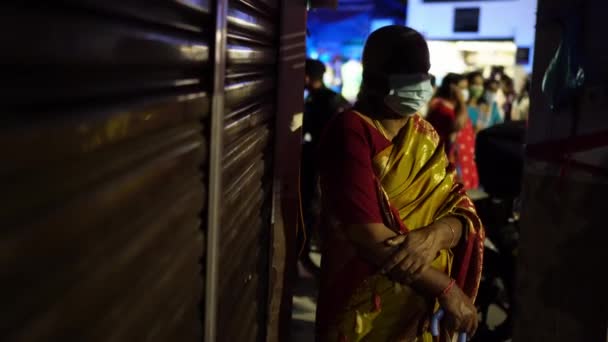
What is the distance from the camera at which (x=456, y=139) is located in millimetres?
6824

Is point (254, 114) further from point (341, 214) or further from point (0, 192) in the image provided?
point (0, 192)

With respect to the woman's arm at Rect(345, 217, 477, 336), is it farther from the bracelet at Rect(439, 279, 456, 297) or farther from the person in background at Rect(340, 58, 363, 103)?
the person in background at Rect(340, 58, 363, 103)

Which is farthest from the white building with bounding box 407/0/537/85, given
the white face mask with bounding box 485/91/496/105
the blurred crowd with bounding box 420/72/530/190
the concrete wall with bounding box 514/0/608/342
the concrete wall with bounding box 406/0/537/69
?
the concrete wall with bounding box 514/0/608/342

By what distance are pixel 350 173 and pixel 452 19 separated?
25.0m

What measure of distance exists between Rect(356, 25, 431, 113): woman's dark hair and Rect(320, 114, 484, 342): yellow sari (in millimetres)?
113

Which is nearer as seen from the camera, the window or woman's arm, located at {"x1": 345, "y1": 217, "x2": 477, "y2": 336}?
woman's arm, located at {"x1": 345, "y1": 217, "x2": 477, "y2": 336}

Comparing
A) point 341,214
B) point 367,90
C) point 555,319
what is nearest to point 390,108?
point 367,90

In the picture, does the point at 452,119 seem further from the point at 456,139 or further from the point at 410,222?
the point at 410,222

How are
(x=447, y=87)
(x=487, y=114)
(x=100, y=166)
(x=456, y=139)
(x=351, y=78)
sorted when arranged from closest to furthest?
1. (x=100, y=166)
2. (x=447, y=87)
3. (x=456, y=139)
4. (x=487, y=114)
5. (x=351, y=78)

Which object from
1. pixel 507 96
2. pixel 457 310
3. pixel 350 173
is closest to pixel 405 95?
pixel 350 173

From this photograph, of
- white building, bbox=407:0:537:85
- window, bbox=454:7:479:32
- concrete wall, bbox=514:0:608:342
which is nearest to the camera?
concrete wall, bbox=514:0:608:342

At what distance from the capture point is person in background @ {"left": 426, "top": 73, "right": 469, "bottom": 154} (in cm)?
596

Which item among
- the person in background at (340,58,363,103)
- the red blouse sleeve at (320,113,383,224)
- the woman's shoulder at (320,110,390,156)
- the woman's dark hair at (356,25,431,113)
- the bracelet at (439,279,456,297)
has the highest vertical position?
the person in background at (340,58,363,103)

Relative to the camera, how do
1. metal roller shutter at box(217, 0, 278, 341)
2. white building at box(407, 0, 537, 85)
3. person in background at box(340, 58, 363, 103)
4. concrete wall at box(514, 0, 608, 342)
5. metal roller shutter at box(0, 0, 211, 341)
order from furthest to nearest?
→ white building at box(407, 0, 537, 85) → person in background at box(340, 58, 363, 103) → concrete wall at box(514, 0, 608, 342) → metal roller shutter at box(217, 0, 278, 341) → metal roller shutter at box(0, 0, 211, 341)
